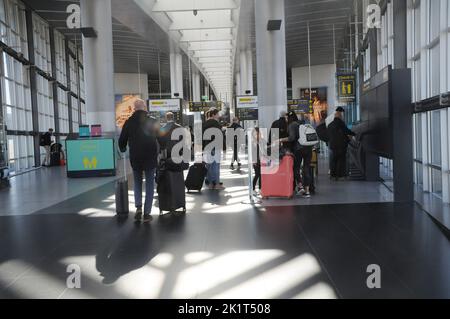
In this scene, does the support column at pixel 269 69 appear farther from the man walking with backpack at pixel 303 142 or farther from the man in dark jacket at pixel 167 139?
the man in dark jacket at pixel 167 139

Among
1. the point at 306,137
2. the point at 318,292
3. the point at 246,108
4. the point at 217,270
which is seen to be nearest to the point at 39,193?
the point at 306,137

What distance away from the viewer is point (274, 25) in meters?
15.6

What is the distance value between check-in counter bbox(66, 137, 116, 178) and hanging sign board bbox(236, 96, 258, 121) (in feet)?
46.0

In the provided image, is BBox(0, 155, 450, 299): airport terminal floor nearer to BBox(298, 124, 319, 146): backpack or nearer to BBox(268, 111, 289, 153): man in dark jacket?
BBox(298, 124, 319, 146): backpack

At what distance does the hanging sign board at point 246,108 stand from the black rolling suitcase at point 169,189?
69.4 ft

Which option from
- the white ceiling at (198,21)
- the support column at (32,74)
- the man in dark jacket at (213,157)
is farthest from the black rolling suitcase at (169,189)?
the support column at (32,74)

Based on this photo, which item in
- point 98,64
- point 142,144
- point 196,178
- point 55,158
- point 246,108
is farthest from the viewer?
point 246,108

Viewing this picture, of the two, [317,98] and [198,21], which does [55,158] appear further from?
[317,98]

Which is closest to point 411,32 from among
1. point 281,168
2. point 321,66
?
point 281,168

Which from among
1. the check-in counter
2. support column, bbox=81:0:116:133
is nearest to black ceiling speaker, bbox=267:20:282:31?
support column, bbox=81:0:116:133

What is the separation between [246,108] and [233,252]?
79.8 ft

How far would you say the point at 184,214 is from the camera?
8.23 metres

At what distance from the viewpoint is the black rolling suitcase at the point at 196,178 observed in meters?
11.0
